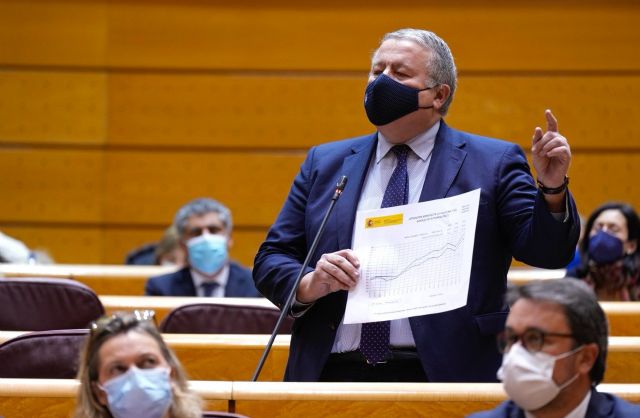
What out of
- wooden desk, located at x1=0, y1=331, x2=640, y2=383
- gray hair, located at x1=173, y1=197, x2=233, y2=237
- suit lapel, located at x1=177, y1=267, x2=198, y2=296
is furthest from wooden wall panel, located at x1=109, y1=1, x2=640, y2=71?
wooden desk, located at x1=0, y1=331, x2=640, y2=383

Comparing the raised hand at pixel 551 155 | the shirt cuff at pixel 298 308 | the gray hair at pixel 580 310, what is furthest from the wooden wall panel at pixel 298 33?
the gray hair at pixel 580 310

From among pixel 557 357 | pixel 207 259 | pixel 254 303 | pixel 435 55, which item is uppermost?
pixel 435 55

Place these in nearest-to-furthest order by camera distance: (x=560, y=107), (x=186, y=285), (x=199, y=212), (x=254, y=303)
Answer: (x=254, y=303)
(x=186, y=285)
(x=199, y=212)
(x=560, y=107)

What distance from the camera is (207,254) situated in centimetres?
555

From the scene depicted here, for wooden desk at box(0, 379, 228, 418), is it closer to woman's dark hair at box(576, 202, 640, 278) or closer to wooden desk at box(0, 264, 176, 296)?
wooden desk at box(0, 264, 176, 296)

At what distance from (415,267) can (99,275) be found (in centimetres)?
290

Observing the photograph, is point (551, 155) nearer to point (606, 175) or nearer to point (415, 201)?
point (415, 201)

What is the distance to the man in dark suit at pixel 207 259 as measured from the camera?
18.0 ft

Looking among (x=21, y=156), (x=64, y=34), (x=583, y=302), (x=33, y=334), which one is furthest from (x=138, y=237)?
(x=583, y=302)

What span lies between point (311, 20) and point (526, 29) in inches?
57.2

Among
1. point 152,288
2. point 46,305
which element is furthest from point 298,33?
point 46,305

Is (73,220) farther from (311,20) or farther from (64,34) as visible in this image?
(311,20)

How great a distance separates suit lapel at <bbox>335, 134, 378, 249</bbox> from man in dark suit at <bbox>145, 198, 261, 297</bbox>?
2.65 meters

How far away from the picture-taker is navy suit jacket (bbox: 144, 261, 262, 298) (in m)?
5.35
